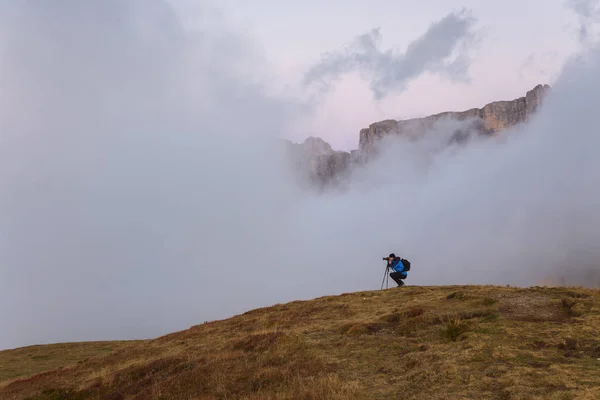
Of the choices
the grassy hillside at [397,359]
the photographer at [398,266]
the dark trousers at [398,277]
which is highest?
the photographer at [398,266]

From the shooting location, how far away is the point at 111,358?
2691 centimetres

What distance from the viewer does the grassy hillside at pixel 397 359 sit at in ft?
35.8

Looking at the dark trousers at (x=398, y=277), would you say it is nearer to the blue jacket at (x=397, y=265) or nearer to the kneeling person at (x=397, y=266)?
the kneeling person at (x=397, y=266)

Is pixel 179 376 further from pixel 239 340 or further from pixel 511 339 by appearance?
pixel 511 339

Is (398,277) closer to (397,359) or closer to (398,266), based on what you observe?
(398,266)

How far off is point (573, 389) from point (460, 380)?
2.69 metres

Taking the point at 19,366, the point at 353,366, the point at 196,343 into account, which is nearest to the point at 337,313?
the point at 196,343

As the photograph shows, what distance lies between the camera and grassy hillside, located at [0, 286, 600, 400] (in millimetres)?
10898

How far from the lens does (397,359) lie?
14.0 m

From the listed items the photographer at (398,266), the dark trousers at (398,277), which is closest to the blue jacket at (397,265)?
the photographer at (398,266)

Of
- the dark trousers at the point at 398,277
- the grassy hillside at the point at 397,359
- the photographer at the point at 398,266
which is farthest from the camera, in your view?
the dark trousers at the point at 398,277

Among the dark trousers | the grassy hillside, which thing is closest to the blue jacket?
the dark trousers

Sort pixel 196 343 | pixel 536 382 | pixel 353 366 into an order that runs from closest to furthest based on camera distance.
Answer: pixel 536 382 → pixel 353 366 → pixel 196 343

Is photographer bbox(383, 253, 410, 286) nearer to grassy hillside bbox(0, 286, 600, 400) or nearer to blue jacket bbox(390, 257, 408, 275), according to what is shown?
blue jacket bbox(390, 257, 408, 275)
